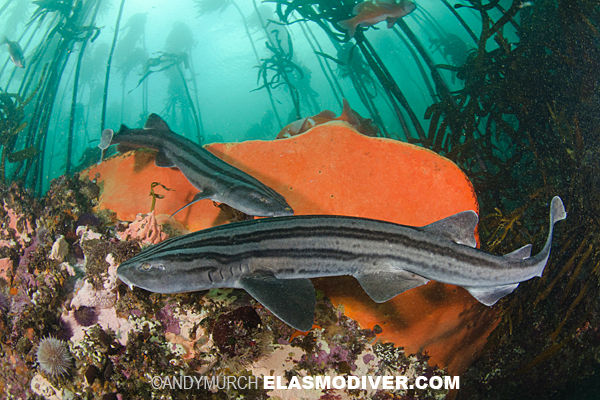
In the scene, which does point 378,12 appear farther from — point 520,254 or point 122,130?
point 520,254

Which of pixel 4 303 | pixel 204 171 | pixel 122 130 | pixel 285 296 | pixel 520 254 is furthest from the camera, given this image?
pixel 122 130

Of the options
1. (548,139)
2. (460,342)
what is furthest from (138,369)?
(548,139)

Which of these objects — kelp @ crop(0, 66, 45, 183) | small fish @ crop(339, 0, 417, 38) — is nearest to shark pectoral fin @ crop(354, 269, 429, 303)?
small fish @ crop(339, 0, 417, 38)

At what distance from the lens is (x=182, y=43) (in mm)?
39406

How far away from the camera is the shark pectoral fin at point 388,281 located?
1761 mm

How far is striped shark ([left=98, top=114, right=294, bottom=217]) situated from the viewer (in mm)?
2596

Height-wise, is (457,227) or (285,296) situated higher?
(457,227)

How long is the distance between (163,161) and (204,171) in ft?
2.45

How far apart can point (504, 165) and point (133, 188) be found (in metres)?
5.58

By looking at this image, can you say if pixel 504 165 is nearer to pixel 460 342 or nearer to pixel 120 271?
pixel 460 342

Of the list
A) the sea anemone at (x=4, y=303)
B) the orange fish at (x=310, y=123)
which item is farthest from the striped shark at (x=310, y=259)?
the orange fish at (x=310, y=123)

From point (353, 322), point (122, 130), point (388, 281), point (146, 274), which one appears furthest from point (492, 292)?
point (122, 130)

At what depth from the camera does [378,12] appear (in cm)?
551

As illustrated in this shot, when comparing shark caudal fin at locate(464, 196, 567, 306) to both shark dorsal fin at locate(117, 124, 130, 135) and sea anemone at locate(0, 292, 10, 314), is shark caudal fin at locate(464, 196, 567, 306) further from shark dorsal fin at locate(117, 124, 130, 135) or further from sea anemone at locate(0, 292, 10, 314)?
sea anemone at locate(0, 292, 10, 314)
